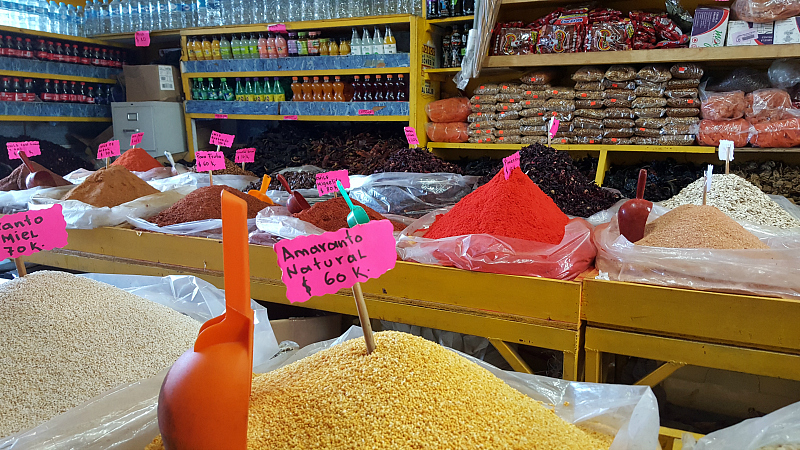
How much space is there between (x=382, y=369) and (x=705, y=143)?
247cm

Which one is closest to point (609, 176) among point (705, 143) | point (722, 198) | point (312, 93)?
point (705, 143)

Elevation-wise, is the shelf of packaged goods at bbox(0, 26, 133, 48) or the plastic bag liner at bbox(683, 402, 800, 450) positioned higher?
the shelf of packaged goods at bbox(0, 26, 133, 48)

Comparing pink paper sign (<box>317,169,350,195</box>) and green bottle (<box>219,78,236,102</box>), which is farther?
green bottle (<box>219,78,236,102</box>)

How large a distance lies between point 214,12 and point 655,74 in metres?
3.03

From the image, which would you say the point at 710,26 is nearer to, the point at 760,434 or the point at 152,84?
the point at 760,434

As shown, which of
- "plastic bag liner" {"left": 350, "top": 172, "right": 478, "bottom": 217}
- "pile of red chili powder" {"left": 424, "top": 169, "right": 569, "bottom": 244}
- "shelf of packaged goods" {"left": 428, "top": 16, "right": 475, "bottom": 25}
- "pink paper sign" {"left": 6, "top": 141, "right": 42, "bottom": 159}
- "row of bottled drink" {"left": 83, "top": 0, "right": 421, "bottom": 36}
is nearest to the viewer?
"pile of red chili powder" {"left": 424, "top": 169, "right": 569, "bottom": 244}

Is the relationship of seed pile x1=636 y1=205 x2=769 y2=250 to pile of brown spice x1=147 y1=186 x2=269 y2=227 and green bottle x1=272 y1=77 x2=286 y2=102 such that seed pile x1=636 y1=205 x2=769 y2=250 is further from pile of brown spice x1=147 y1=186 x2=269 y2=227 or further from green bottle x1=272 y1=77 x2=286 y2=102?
green bottle x1=272 y1=77 x2=286 y2=102

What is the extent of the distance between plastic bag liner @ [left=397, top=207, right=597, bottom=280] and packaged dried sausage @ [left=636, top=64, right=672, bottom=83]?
5.37 ft

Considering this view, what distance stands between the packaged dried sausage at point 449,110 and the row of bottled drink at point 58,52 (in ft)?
8.77

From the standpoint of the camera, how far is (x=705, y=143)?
8.31 ft

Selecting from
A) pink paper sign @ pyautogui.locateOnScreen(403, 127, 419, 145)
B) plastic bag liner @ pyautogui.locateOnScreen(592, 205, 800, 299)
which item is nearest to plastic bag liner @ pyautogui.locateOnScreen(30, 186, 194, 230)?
pink paper sign @ pyautogui.locateOnScreen(403, 127, 419, 145)

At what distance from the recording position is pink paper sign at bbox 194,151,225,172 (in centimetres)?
192

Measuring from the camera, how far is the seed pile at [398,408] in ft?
2.02

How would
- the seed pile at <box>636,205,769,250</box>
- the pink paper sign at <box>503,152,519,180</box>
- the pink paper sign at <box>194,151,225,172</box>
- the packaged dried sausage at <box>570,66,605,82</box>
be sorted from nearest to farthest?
the seed pile at <box>636,205,769,250</box> → the pink paper sign at <box>503,152,519,180</box> → the pink paper sign at <box>194,151,225,172</box> → the packaged dried sausage at <box>570,66,605,82</box>
